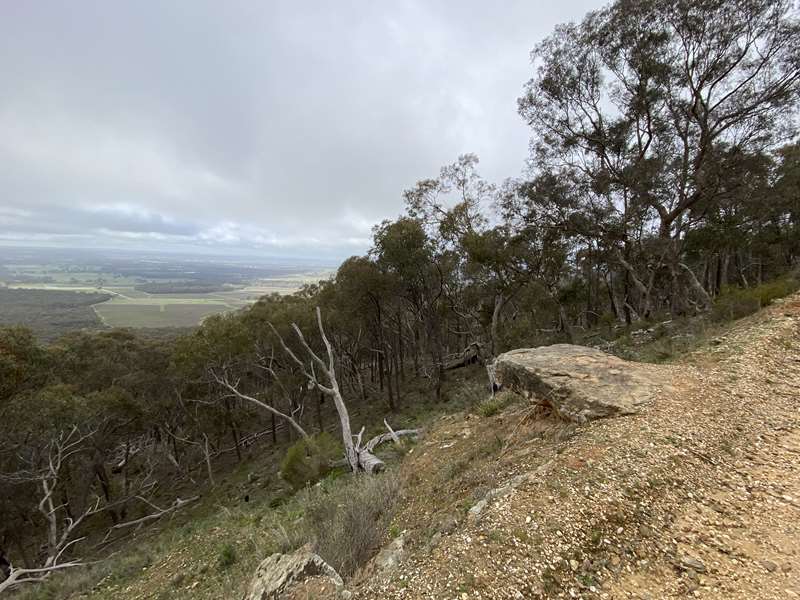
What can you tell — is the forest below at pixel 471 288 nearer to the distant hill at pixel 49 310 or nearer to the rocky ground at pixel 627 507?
the rocky ground at pixel 627 507

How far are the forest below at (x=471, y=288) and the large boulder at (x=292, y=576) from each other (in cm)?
564

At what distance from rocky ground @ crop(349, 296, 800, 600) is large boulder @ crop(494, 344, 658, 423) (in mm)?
229

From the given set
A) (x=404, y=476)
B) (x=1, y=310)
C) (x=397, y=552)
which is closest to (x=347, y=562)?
(x=397, y=552)

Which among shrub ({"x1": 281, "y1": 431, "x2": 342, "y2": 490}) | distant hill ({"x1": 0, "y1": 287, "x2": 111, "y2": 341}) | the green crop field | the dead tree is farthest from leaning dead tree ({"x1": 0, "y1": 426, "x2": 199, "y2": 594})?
the green crop field

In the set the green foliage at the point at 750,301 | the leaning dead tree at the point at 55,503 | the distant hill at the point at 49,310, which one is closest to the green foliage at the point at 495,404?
the green foliage at the point at 750,301

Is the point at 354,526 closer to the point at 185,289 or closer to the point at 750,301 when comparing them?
the point at 750,301

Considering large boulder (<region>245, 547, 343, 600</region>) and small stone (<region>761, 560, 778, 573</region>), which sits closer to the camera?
small stone (<region>761, 560, 778, 573</region>)

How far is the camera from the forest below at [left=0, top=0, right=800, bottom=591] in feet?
38.7

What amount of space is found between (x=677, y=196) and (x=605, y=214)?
2.54 m

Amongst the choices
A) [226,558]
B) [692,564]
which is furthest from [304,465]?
[692,564]

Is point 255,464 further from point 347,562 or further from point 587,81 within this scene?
point 587,81

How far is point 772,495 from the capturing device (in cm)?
Answer: 336

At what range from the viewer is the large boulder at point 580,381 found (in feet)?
16.4

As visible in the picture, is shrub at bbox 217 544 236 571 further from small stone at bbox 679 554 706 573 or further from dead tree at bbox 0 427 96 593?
dead tree at bbox 0 427 96 593
